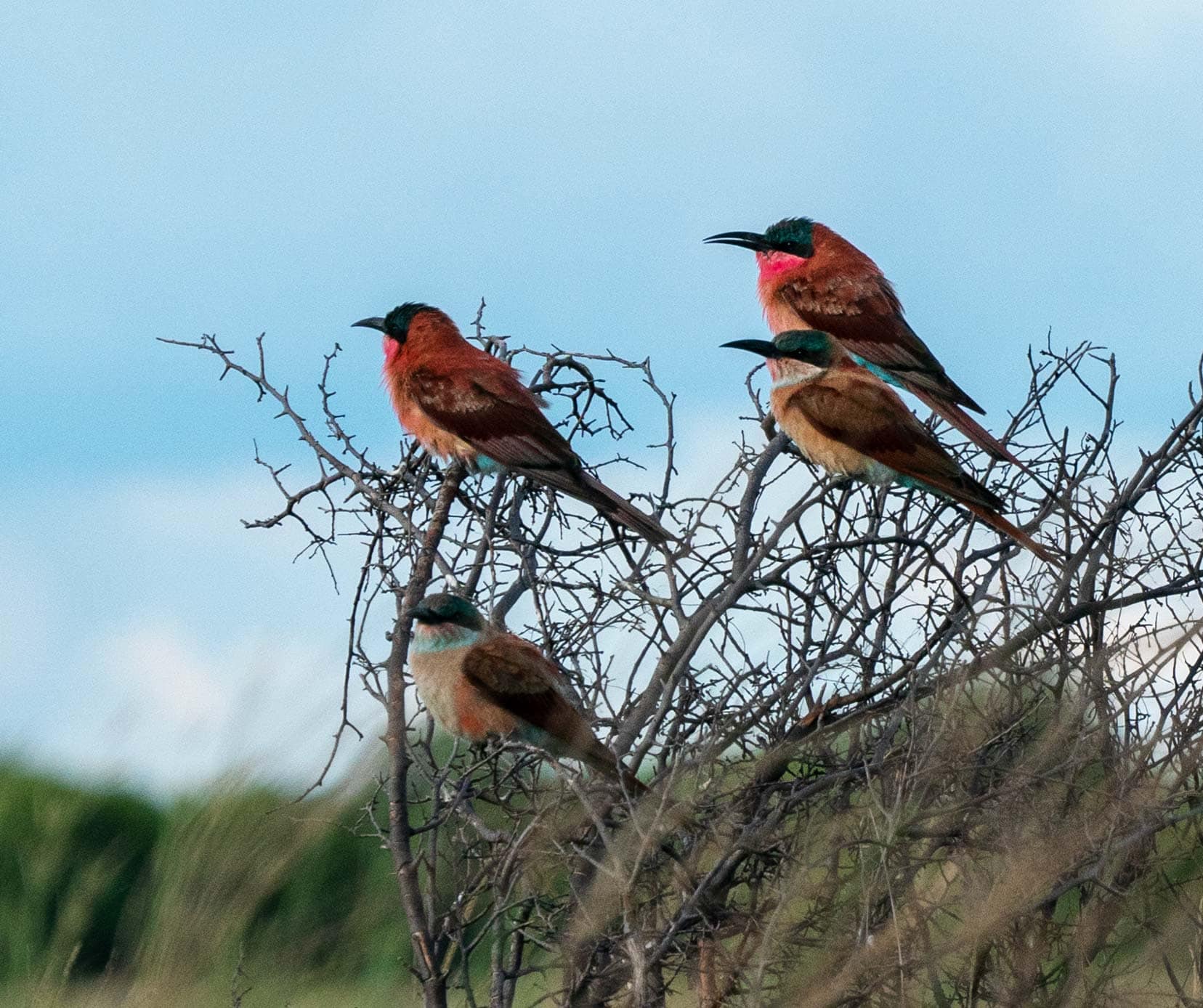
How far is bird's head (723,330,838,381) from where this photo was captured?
5281 mm

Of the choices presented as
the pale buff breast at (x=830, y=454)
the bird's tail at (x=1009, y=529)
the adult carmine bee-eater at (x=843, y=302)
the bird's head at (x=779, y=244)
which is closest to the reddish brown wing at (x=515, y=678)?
the pale buff breast at (x=830, y=454)

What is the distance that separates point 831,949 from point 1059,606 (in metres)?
1.19

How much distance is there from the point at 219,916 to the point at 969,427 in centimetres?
285

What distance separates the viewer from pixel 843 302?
19.9ft

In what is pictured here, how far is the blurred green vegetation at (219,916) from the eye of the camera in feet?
15.5

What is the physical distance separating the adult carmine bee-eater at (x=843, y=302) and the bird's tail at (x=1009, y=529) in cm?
67

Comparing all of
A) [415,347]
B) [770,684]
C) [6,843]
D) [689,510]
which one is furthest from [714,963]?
[6,843]

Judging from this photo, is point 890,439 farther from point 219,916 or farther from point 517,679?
point 219,916

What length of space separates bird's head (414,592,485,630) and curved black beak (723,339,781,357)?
148cm

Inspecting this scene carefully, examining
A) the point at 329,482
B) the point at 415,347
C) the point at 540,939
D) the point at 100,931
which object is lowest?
the point at 100,931

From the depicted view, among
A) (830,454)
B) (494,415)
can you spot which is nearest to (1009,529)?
(830,454)

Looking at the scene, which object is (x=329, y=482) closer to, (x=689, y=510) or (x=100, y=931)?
(x=689, y=510)

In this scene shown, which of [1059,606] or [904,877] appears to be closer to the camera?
[904,877]

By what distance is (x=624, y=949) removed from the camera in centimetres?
387
